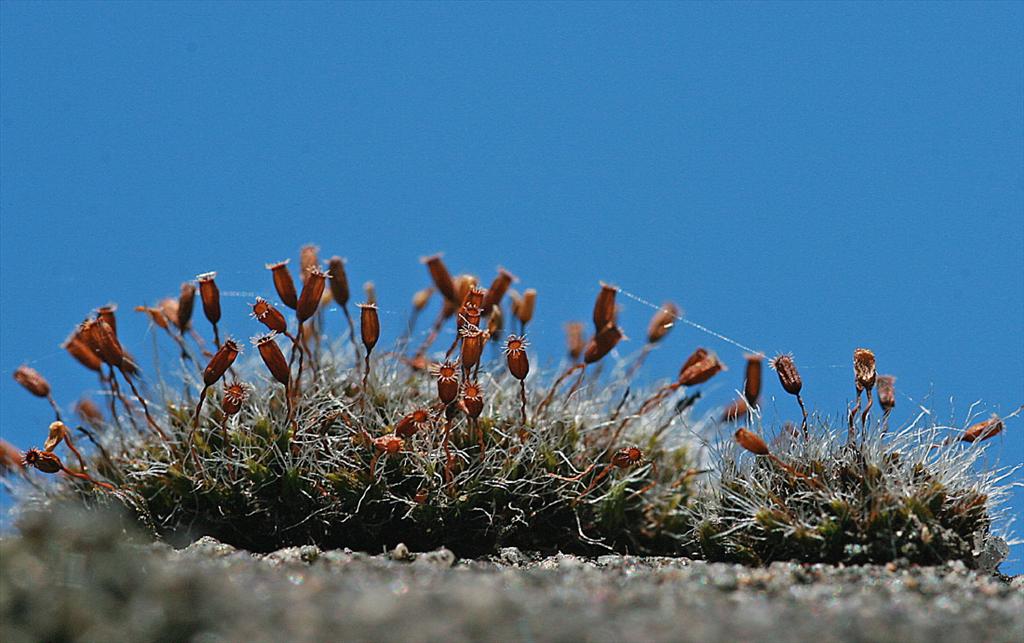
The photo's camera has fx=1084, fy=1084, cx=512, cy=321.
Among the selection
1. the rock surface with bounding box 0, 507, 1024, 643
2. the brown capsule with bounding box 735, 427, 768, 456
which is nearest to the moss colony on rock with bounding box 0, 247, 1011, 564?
the brown capsule with bounding box 735, 427, 768, 456

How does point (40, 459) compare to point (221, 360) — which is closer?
point (221, 360)

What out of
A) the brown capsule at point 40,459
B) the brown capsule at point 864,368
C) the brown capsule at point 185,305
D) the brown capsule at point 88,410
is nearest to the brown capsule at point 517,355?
the brown capsule at point 864,368

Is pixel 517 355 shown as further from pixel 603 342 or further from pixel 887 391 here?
pixel 887 391

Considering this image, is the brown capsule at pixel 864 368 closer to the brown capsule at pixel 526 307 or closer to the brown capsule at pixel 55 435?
the brown capsule at pixel 526 307

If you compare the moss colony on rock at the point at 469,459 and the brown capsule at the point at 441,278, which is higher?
the brown capsule at the point at 441,278

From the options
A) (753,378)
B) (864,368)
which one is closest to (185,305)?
(753,378)

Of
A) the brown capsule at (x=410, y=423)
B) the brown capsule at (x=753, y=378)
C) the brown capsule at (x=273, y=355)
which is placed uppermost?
the brown capsule at (x=753, y=378)

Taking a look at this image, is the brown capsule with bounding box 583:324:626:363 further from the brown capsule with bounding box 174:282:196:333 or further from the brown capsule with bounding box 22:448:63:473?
the brown capsule with bounding box 22:448:63:473
